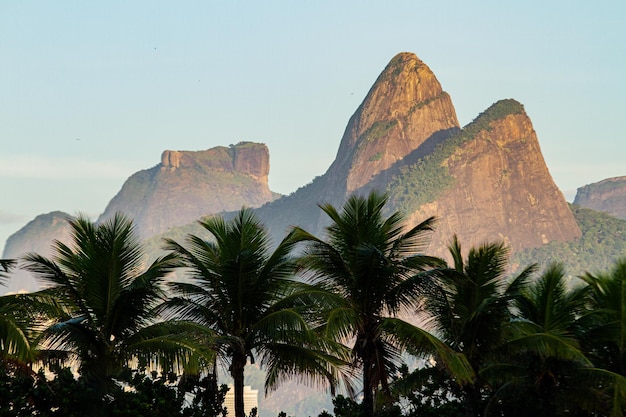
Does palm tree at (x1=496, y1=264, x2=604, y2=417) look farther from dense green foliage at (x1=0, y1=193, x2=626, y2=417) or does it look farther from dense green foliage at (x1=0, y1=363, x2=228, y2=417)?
dense green foliage at (x1=0, y1=363, x2=228, y2=417)

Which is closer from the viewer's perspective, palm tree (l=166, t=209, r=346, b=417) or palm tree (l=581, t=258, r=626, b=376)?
palm tree (l=166, t=209, r=346, b=417)

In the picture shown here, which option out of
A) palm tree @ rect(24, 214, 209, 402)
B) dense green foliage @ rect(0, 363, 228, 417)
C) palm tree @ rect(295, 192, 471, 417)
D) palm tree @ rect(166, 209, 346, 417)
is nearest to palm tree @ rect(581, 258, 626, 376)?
palm tree @ rect(295, 192, 471, 417)

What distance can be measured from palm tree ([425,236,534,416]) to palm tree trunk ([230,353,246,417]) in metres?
4.90

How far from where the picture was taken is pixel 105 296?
74.5ft

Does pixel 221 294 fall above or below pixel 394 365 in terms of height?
above

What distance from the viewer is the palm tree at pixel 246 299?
79.6ft

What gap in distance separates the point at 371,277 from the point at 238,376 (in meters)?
3.69

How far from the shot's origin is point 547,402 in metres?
27.4

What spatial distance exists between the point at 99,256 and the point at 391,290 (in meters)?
6.72

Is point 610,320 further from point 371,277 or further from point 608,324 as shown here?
point 371,277

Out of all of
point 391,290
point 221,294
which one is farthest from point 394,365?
point 221,294

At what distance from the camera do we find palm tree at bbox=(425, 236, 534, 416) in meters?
26.6

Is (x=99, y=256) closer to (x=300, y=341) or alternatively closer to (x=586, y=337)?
(x=300, y=341)

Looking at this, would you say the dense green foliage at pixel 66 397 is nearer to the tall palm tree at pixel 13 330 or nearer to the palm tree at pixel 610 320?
the tall palm tree at pixel 13 330
